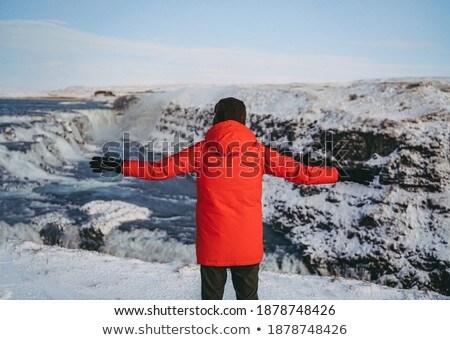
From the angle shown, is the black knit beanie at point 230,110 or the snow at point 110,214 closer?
the black knit beanie at point 230,110

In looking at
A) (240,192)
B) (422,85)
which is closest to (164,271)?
(240,192)

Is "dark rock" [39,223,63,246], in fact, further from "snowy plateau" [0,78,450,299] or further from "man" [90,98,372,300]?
"man" [90,98,372,300]

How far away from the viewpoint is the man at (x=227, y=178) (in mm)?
2684

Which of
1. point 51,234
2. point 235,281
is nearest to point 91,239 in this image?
point 51,234

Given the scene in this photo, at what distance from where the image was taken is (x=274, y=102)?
60.1ft

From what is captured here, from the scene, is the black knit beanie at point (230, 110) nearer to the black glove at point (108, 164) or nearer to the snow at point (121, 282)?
the black glove at point (108, 164)

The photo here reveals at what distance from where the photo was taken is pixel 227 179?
8.95ft

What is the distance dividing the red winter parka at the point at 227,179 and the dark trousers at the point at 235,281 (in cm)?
9

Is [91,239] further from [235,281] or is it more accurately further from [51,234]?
[235,281]

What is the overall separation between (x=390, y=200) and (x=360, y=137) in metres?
2.95

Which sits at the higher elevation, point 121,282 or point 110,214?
point 121,282

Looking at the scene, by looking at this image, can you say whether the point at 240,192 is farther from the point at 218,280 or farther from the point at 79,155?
the point at 79,155

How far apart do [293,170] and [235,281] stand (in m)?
1.00

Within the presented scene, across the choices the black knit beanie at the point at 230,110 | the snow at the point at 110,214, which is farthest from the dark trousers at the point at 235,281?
the snow at the point at 110,214
